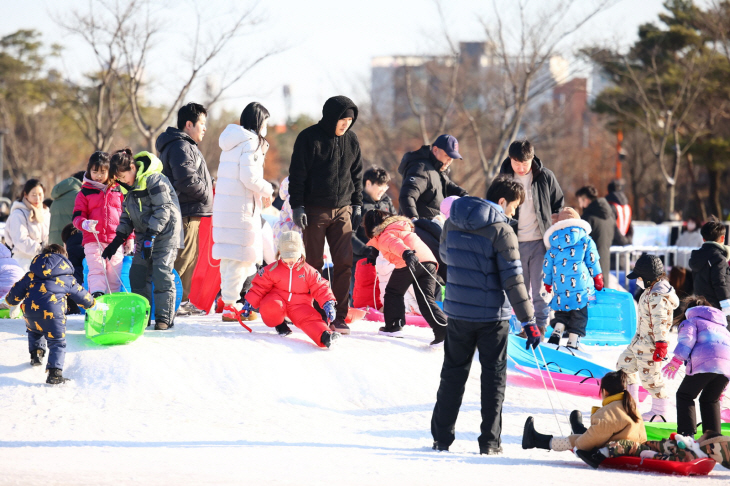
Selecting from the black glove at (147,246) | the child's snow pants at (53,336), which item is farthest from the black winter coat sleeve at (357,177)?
the child's snow pants at (53,336)

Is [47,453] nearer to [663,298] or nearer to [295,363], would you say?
[295,363]

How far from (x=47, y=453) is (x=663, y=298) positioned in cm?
→ 429

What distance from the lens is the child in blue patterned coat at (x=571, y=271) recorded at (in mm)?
7594

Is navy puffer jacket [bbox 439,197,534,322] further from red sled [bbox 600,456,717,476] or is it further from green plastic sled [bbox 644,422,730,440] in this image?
green plastic sled [bbox 644,422,730,440]

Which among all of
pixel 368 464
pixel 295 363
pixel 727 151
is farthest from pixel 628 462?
pixel 727 151

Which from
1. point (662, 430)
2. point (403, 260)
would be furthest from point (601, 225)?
point (662, 430)

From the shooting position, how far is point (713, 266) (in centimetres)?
704

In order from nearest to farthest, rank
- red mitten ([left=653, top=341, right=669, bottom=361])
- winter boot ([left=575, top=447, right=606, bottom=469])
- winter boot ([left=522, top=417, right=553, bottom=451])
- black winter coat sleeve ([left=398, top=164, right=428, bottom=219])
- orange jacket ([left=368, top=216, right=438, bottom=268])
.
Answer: winter boot ([left=575, top=447, right=606, bottom=469]) < winter boot ([left=522, top=417, right=553, bottom=451]) < red mitten ([left=653, top=341, right=669, bottom=361]) < orange jacket ([left=368, top=216, right=438, bottom=268]) < black winter coat sleeve ([left=398, top=164, right=428, bottom=219])

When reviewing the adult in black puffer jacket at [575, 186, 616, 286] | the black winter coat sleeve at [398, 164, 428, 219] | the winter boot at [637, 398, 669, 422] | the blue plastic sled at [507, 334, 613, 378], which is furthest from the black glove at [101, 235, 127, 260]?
the adult in black puffer jacket at [575, 186, 616, 286]

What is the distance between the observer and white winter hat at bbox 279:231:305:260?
646 centimetres

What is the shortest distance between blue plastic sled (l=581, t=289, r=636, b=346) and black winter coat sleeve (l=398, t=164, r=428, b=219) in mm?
2318

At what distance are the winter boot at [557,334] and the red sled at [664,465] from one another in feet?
10.6

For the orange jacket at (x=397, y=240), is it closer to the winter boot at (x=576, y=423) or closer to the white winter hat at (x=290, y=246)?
the white winter hat at (x=290, y=246)

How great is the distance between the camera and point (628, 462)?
4.58 metres
